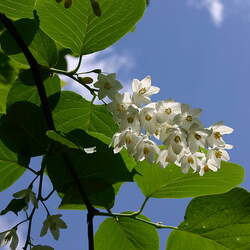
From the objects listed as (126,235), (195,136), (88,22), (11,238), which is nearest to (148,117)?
(195,136)

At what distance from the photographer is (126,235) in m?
1.63

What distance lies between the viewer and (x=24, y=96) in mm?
1560

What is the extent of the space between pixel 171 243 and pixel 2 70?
1.05m

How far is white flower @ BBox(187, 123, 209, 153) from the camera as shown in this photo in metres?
1.31

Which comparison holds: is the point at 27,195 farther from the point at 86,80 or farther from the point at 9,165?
the point at 86,80

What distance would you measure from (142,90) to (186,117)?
0.51 feet

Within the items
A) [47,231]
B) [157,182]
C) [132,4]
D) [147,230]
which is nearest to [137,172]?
[157,182]

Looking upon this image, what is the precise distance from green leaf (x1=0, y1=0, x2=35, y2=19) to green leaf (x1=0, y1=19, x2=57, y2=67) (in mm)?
58

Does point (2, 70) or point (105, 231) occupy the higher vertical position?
point (2, 70)

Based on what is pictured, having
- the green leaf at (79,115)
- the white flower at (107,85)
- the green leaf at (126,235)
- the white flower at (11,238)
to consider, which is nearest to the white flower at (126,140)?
the white flower at (107,85)

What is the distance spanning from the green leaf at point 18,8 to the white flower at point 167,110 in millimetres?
501

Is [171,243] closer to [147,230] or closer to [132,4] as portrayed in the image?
[147,230]

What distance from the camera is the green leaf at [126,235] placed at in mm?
1603

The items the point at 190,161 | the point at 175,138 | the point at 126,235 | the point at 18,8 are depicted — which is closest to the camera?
the point at 175,138
